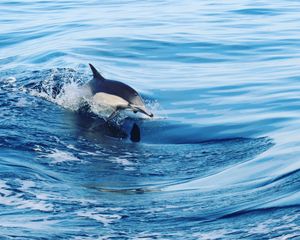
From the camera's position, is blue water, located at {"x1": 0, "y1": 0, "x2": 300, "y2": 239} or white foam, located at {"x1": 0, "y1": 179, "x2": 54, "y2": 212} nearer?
blue water, located at {"x1": 0, "y1": 0, "x2": 300, "y2": 239}

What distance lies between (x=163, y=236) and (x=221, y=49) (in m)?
11.5

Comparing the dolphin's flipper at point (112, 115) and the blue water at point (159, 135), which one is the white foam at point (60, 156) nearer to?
the blue water at point (159, 135)

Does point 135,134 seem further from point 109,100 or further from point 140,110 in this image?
point 109,100

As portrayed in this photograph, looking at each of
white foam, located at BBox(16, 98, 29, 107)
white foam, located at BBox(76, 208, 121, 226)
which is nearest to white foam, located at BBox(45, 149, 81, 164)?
white foam, located at BBox(76, 208, 121, 226)

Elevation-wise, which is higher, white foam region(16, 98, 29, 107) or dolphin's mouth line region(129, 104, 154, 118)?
white foam region(16, 98, 29, 107)

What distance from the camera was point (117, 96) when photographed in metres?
11.2

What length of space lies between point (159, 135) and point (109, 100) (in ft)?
3.50

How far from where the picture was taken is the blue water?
6.62 m

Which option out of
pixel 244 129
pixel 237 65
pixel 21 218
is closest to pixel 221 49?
pixel 237 65

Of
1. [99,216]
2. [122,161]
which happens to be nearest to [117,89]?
[122,161]

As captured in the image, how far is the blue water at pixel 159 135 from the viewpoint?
662cm

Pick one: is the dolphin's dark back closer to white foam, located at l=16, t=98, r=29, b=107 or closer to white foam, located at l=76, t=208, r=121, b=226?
white foam, located at l=16, t=98, r=29, b=107

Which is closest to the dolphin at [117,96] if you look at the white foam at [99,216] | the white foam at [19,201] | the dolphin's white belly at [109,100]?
the dolphin's white belly at [109,100]

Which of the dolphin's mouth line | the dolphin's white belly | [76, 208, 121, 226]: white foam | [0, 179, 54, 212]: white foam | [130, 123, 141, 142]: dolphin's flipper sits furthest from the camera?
the dolphin's white belly
